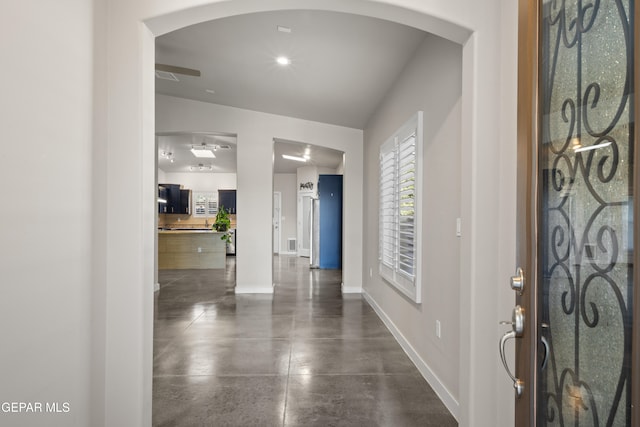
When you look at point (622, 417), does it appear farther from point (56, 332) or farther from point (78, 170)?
point (78, 170)

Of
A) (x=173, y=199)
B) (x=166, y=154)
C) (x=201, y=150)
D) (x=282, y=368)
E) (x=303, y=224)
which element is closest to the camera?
(x=282, y=368)

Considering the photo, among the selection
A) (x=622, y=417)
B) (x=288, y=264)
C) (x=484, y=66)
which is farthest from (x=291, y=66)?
(x=288, y=264)

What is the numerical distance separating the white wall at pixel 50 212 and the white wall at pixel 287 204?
10.8 m

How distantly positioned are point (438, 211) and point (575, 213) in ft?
5.61

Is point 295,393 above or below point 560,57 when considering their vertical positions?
below

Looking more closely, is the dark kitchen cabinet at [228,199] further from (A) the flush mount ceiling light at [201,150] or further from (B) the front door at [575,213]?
(B) the front door at [575,213]

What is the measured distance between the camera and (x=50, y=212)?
139cm

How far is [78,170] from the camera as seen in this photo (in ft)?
5.18

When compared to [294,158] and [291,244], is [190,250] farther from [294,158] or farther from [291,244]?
[291,244]

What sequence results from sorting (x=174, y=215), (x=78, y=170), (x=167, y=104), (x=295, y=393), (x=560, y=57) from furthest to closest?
(x=174, y=215) → (x=167, y=104) → (x=295, y=393) → (x=78, y=170) → (x=560, y=57)

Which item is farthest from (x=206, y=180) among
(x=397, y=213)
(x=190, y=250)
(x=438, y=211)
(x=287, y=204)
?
(x=438, y=211)

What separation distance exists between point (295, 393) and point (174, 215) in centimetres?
1141

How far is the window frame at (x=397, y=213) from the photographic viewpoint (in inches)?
124

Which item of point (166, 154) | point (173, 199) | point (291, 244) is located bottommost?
point (291, 244)
